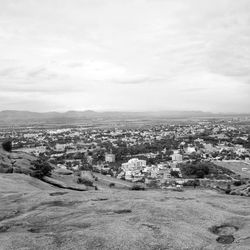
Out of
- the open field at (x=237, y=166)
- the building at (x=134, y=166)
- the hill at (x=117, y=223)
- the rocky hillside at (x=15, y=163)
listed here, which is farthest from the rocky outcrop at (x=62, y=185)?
the open field at (x=237, y=166)

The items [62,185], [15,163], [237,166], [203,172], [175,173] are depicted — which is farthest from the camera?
[237,166]

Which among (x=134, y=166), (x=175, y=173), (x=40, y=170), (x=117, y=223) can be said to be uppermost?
(x=117, y=223)

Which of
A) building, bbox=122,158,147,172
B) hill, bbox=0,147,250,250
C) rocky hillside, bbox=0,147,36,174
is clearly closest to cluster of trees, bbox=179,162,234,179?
building, bbox=122,158,147,172

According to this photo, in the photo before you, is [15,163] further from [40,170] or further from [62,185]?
[62,185]

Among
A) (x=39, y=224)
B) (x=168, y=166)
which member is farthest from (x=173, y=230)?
(x=168, y=166)

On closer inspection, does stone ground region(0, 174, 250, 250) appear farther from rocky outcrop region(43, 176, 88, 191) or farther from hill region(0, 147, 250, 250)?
rocky outcrop region(43, 176, 88, 191)

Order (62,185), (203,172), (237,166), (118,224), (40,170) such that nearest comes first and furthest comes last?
(118,224) < (62,185) < (40,170) < (203,172) < (237,166)

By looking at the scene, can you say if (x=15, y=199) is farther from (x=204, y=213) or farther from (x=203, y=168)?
(x=203, y=168)


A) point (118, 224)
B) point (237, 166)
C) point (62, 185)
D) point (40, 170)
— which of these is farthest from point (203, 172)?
point (118, 224)
